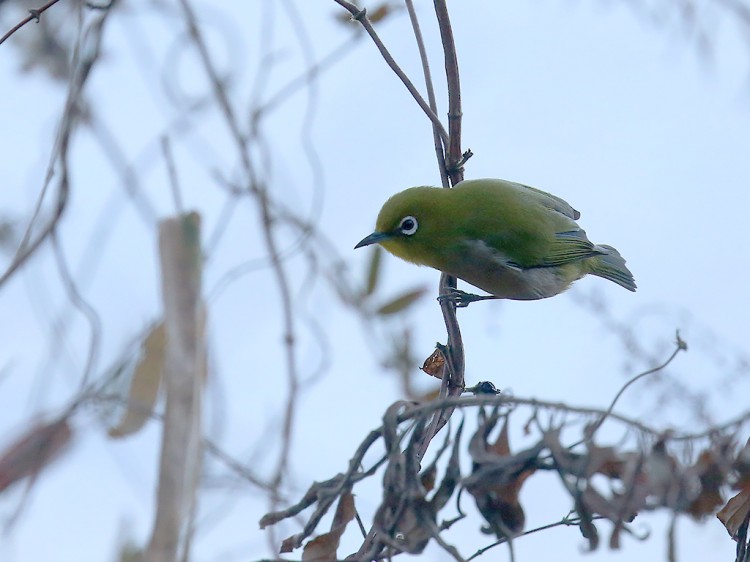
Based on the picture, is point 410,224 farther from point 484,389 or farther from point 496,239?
point 484,389

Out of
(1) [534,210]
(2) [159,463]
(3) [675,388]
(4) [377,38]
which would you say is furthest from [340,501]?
(1) [534,210]

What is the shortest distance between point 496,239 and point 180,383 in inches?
69.4

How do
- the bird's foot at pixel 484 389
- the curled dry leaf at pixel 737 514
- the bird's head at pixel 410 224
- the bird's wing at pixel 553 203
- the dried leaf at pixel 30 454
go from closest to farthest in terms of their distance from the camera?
the curled dry leaf at pixel 737 514
the bird's foot at pixel 484 389
the dried leaf at pixel 30 454
the bird's head at pixel 410 224
the bird's wing at pixel 553 203

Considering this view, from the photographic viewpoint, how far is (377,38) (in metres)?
2.22

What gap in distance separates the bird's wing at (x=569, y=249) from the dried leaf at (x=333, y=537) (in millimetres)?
2713

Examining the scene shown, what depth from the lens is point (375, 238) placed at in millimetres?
3428

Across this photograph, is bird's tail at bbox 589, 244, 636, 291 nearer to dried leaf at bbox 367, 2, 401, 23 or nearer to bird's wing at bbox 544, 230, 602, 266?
bird's wing at bbox 544, 230, 602, 266

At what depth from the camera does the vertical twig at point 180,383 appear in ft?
6.96

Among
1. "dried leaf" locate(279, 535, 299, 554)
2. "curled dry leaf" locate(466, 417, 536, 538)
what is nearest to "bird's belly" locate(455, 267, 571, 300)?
"dried leaf" locate(279, 535, 299, 554)

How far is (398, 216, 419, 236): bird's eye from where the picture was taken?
346cm

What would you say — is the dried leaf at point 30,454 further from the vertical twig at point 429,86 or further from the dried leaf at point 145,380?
the vertical twig at point 429,86

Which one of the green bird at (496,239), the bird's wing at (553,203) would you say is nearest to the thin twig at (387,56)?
the green bird at (496,239)

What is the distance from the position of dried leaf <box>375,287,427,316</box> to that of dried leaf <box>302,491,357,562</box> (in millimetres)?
2318

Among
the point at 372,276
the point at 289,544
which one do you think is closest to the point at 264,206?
the point at 372,276
